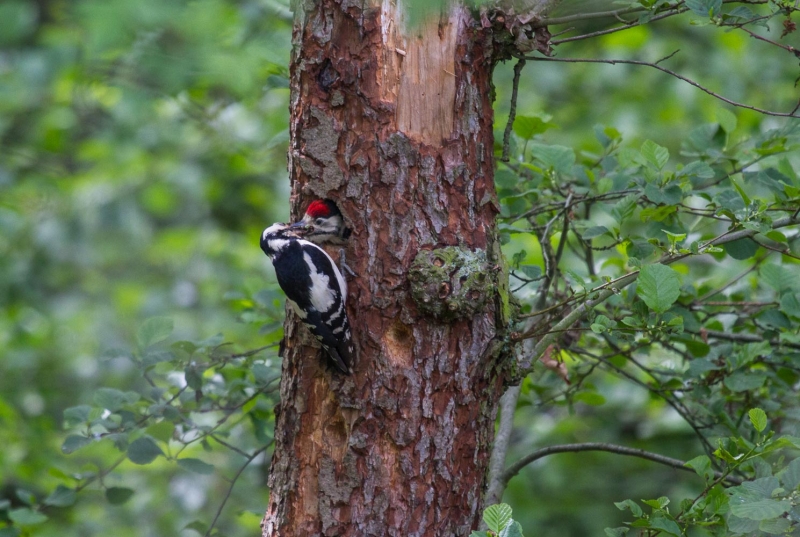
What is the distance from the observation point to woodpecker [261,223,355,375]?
2232 millimetres

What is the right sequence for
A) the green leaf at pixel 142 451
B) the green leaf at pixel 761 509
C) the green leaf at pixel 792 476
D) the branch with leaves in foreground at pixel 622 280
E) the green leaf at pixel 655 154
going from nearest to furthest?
the green leaf at pixel 761 509, the green leaf at pixel 792 476, the branch with leaves in foreground at pixel 622 280, the green leaf at pixel 655 154, the green leaf at pixel 142 451

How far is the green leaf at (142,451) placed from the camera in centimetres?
255

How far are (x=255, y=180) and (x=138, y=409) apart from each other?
14.3ft

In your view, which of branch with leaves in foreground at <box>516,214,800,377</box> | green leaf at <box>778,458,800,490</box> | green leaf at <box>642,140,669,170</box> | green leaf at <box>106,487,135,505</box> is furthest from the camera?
green leaf at <box>106,487,135,505</box>

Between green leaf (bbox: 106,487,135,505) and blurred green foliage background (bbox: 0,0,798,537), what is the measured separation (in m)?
0.83

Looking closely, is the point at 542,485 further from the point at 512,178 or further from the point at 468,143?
the point at 468,143

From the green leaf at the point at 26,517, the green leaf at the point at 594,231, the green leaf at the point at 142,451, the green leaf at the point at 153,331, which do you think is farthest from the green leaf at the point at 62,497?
the green leaf at the point at 594,231

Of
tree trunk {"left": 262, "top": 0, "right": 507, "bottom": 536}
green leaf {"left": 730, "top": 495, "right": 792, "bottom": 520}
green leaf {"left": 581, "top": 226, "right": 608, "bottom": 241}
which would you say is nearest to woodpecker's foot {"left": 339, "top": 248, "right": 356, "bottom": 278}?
tree trunk {"left": 262, "top": 0, "right": 507, "bottom": 536}

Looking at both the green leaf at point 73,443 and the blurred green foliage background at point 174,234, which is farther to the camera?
the blurred green foliage background at point 174,234

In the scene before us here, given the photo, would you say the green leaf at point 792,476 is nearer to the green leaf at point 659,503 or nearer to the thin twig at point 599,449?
the green leaf at point 659,503

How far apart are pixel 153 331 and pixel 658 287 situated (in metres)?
1.74

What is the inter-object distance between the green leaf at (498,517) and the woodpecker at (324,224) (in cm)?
92

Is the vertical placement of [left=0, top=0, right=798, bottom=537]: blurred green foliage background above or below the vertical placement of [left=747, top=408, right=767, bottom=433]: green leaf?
above

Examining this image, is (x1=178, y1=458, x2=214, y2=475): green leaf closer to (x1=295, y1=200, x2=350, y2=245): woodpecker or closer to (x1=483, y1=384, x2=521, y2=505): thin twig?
(x1=295, y1=200, x2=350, y2=245): woodpecker
